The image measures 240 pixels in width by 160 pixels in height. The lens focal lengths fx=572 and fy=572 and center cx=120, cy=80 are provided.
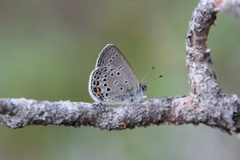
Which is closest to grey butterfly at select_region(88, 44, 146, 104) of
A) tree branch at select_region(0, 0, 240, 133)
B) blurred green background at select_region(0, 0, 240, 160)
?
tree branch at select_region(0, 0, 240, 133)

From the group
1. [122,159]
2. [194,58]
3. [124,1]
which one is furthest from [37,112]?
[124,1]

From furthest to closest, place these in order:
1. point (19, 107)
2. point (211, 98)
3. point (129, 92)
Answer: point (129, 92) → point (211, 98) → point (19, 107)

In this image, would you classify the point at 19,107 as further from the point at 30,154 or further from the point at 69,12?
the point at 69,12

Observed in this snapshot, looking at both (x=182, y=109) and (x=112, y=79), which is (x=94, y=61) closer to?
(x=112, y=79)

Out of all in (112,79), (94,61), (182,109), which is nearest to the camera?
(182,109)

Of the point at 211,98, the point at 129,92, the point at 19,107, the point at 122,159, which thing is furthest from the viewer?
the point at 122,159

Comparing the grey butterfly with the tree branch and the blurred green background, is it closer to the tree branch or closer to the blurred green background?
the tree branch

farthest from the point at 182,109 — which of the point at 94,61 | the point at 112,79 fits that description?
the point at 94,61
